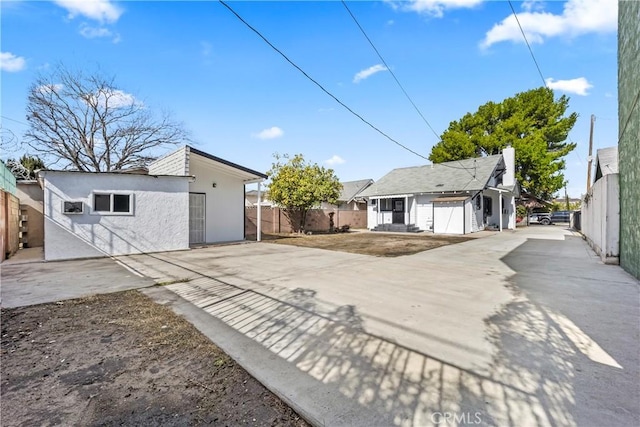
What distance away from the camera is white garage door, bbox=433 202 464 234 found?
61.8ft

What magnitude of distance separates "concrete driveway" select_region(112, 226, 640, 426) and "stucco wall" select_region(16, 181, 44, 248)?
32.4 ft

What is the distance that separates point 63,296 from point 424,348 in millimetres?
5919

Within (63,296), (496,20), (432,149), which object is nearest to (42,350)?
(63,296)

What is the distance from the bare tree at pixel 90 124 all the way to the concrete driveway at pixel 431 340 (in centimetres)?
2300

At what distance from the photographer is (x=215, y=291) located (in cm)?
548

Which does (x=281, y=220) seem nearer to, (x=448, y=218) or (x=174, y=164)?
(x=174, y=164)

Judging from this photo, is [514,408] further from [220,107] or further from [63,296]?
[220,107]

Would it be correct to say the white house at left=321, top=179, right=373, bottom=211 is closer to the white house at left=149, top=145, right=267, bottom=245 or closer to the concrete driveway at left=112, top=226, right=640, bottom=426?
the white house at left=149, top=145, right=267, bottom=245

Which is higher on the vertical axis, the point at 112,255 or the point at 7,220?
the point at 7,220

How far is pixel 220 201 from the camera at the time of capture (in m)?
13.9

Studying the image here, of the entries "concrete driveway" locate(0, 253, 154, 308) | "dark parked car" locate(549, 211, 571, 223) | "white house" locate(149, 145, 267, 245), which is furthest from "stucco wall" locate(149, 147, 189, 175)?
"dark parked car" locate(549, 211, 571, 223)

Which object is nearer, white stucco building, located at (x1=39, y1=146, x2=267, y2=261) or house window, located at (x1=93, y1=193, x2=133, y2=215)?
white stucco building, located at (x1=39, y1=146, x2=267, y2=261)

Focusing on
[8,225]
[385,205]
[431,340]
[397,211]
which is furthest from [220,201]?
[397,211]

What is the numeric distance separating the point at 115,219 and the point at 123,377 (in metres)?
9.04
